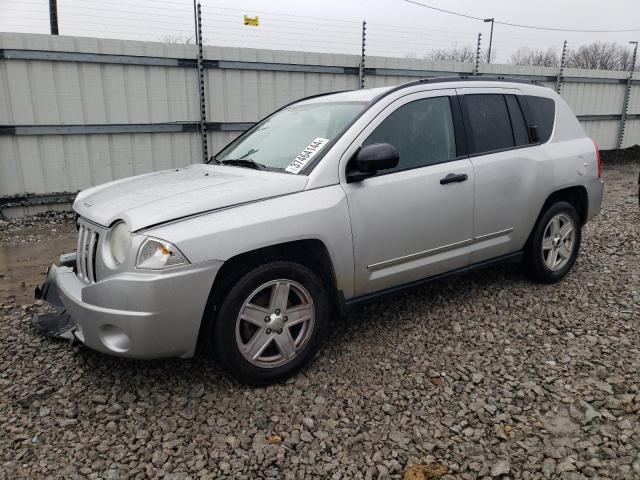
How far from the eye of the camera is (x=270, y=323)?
2863mm

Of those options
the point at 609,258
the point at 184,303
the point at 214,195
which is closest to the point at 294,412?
the point at 184,303

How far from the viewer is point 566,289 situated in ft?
14.4

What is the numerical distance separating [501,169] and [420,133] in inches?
→ 30.2

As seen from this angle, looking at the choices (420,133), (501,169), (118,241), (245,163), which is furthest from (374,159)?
(118,241)

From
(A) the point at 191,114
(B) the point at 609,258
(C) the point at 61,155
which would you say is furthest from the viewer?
(A) the point at 191,114

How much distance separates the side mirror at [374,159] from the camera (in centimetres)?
300

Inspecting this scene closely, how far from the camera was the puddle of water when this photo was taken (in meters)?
4.59

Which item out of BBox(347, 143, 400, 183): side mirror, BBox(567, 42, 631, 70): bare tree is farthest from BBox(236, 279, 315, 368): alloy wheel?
BBox(567, 42, 631, 70): bare tree

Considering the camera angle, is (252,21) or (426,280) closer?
(426,280)

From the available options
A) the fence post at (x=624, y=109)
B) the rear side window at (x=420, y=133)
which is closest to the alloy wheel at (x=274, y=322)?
the rear side window at (x=420, y=133)

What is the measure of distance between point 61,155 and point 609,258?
719cm

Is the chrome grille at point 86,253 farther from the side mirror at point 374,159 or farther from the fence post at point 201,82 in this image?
the fence post at point 201,82

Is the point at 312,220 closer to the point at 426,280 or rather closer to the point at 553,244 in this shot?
the point at 426,280

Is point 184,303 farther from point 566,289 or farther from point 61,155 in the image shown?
point 61,155
